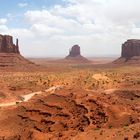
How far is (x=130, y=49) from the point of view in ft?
539

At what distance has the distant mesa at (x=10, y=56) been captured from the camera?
373ft

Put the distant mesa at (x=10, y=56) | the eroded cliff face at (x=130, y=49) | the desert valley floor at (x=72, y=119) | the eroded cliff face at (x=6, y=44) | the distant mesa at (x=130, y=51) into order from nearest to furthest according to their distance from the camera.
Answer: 1. the desert valley floor at (x=72, y=119)
2. the distant mesa at (x=10, y=56)
3. the eroded cliff face at (x=6, y=44)
4. the distant mesa at (x=130, y=51)
5. the eroded cliff face at (x=130, y=49)

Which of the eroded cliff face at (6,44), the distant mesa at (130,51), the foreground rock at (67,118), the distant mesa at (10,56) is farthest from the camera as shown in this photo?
the distant mesa at (130,51)

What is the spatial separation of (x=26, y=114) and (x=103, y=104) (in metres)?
9.31

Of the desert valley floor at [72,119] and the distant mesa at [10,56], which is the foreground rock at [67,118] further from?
the distant mesa at [10,56]

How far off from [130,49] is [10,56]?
66155mm

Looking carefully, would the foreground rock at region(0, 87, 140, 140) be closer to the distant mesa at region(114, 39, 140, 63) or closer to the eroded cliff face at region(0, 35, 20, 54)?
the eroded cliff face at region(0, 35, 20, 54)

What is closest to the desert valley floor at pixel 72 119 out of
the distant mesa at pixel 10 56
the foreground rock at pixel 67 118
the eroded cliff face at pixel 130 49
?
the foreground rock at pixel 67 118

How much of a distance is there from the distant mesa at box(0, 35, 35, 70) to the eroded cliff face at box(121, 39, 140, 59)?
194 ft

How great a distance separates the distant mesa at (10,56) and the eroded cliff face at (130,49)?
5915 cm

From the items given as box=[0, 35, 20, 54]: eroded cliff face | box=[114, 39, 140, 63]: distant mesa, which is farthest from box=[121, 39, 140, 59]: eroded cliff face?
box=[0, 35, 20, 54]: eroded cliff face

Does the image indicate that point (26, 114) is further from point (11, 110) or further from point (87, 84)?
point (87, 84)

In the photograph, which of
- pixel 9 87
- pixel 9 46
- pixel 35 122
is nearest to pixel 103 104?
pixel 35 122

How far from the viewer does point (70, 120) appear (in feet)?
121
